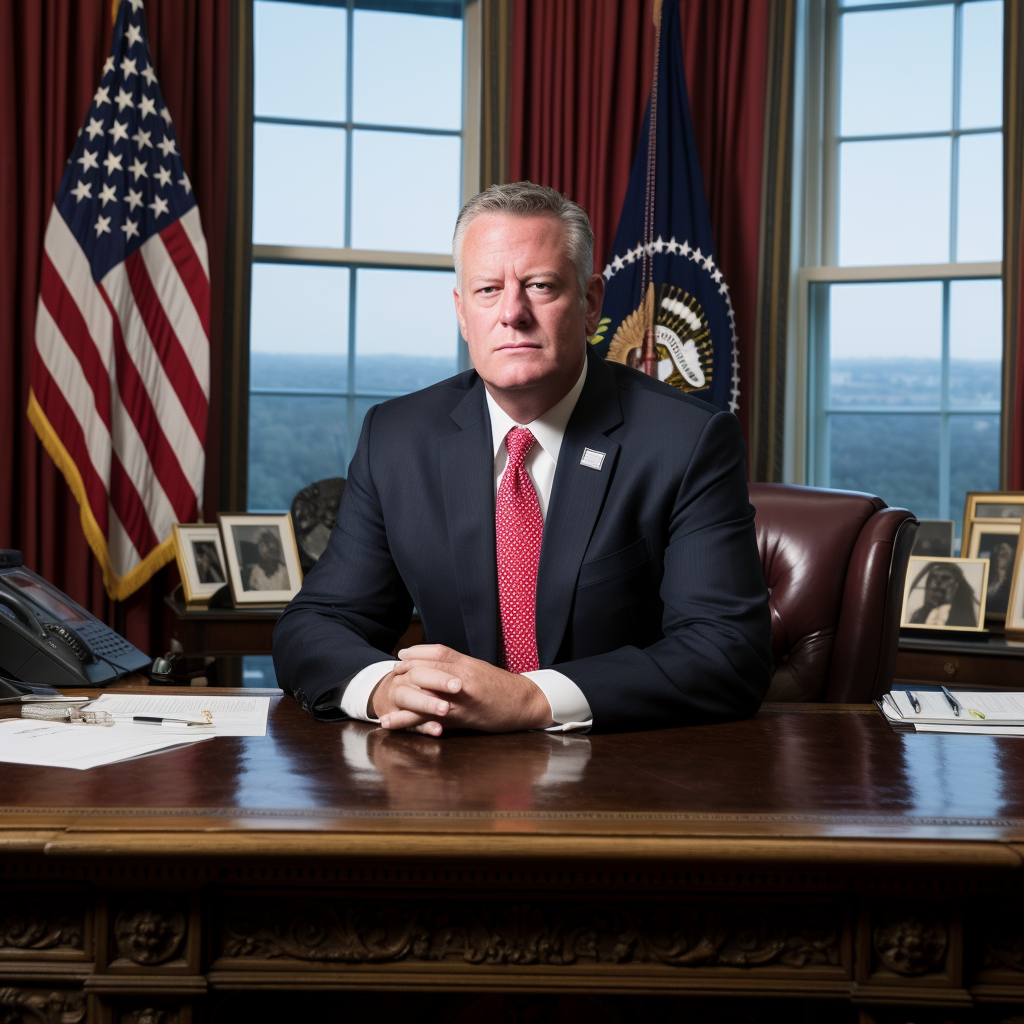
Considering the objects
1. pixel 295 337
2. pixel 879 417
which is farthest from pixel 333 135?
pixel 879 417

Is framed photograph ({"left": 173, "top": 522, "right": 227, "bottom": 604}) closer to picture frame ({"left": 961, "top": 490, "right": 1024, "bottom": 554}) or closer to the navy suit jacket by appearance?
the navy suit jacket

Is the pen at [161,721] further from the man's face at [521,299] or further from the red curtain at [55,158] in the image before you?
the red curtain at [55,158]

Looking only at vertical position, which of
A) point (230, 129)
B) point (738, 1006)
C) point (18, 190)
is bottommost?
Answer: point (738, 1006)

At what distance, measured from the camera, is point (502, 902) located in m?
0.99

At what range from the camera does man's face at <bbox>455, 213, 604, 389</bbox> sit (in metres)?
1.73

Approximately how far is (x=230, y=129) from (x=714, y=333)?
195 centimetres

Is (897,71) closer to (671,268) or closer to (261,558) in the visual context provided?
(671,268)

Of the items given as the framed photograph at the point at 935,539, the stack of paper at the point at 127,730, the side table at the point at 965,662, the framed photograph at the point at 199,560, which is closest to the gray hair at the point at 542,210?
the stack of paper at the point at 127,730

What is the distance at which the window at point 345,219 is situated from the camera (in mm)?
4133

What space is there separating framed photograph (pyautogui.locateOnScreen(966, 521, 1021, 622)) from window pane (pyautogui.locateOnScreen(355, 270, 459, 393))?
6.85ft

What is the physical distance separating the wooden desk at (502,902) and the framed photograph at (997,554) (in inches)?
90.2

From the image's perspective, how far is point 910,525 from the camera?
2.10 m

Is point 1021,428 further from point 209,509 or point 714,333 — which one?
point 209,509

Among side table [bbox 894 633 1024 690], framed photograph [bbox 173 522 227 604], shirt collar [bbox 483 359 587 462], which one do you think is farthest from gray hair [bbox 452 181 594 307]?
framed photograph [bbox 173 522 227 604]
